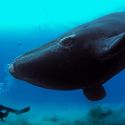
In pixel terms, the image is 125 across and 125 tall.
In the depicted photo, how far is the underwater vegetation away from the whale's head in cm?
468

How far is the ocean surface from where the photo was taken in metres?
6.92

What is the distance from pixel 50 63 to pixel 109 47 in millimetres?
282

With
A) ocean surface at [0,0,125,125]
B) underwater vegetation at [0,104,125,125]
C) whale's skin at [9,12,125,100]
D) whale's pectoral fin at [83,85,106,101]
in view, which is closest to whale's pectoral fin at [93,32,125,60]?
whale's skin at [9,12,125,100]

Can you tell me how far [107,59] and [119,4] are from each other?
5592mm

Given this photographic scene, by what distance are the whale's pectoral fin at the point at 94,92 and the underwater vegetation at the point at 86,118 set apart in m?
4.22

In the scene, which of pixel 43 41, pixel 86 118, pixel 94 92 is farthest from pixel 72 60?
pixel 43 41

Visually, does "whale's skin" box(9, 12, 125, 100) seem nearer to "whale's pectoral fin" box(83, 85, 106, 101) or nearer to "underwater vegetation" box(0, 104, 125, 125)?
"whale's pectoral fin" box(83, 85, 106, 101)

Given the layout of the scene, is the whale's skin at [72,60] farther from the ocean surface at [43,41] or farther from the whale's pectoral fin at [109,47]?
the ocean surface at [43,41]

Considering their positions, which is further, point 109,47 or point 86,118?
point 86,118

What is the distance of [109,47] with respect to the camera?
1567 mm

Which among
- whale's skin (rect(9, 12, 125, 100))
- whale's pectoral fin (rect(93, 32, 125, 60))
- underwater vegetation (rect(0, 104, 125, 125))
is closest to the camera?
whale's pectoral fin (rect(93, 32, 125, 60))

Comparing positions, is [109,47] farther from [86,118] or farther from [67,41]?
[86,118]

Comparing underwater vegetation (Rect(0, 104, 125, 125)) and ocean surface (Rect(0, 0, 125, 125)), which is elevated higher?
ocean surface (Rect(0, 0, 125, 125))

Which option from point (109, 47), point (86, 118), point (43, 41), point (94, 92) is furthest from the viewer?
point (43, 41)
